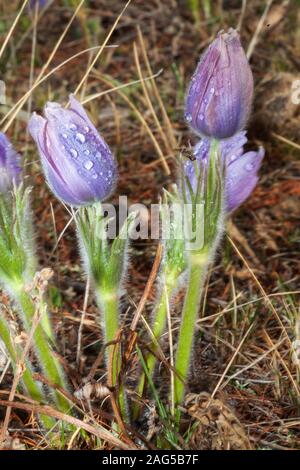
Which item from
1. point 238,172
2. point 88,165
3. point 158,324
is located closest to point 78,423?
point 158,324

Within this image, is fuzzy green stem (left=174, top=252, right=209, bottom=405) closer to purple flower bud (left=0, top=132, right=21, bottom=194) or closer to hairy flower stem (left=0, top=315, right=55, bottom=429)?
hairy flower stem (left=0, top=315, right=55, bottom=429)

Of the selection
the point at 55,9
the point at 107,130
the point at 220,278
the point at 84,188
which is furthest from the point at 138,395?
the point at 55,9

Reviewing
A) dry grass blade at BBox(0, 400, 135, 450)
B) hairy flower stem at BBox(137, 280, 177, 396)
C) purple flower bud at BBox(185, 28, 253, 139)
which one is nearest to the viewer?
purple flower bud at BBox(185, 28, 253, 139)

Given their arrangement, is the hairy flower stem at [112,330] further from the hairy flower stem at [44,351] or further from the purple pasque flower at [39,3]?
the purple pasque flower at [39,3]

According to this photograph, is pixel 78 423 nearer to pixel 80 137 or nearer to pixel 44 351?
pixel 44 351

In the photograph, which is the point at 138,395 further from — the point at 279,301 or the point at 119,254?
the point at 279,301


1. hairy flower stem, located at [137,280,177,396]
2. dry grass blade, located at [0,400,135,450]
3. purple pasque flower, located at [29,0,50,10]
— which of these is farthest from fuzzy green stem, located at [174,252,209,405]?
purple pasque flower, located at [29,0,50,10]

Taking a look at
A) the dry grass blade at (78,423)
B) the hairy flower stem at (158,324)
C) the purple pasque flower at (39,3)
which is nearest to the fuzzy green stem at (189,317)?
the hairy flower stem at (158,324)
